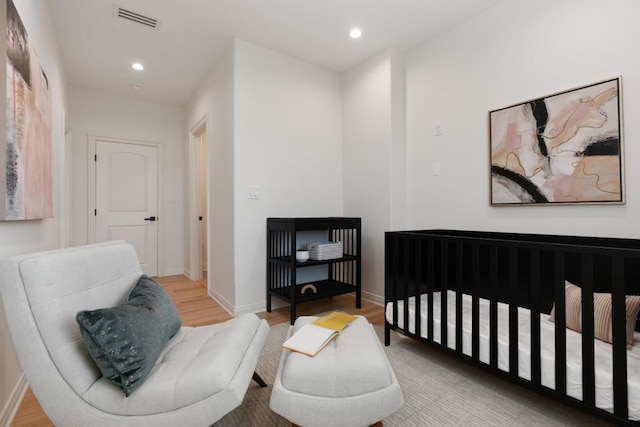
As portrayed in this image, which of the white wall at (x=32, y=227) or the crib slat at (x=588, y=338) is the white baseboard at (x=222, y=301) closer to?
the white wall at (x=32, y=227)

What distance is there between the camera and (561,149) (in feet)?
6.39

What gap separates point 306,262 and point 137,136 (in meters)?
3.14

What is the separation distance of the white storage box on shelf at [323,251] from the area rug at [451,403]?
1.06m

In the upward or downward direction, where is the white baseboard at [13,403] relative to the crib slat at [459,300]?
downward

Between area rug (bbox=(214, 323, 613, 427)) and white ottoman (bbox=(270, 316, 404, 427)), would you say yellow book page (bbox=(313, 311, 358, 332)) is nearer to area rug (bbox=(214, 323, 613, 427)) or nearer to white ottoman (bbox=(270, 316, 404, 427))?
white ottoman (bbox=(270, 316, 404, 427))

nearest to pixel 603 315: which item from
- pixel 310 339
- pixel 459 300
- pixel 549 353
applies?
pixel 549 353

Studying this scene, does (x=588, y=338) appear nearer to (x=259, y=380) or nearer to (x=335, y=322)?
(x=335, y=322)

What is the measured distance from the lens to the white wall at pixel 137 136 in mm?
3773

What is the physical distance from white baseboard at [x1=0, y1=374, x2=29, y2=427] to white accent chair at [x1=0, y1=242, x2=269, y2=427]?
2.15ft

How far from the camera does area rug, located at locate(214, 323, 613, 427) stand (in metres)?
1.33

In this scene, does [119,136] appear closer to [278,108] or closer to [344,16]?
[278,108]

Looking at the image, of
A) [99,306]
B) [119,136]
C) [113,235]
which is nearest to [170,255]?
[113,235]

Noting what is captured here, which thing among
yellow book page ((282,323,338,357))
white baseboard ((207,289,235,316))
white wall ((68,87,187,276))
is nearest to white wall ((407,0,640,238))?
yellow book page ((282,323,338,357))

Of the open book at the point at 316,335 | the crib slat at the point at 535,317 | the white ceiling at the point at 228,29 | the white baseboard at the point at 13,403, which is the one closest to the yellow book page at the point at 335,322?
the open book at the point at 316,335
